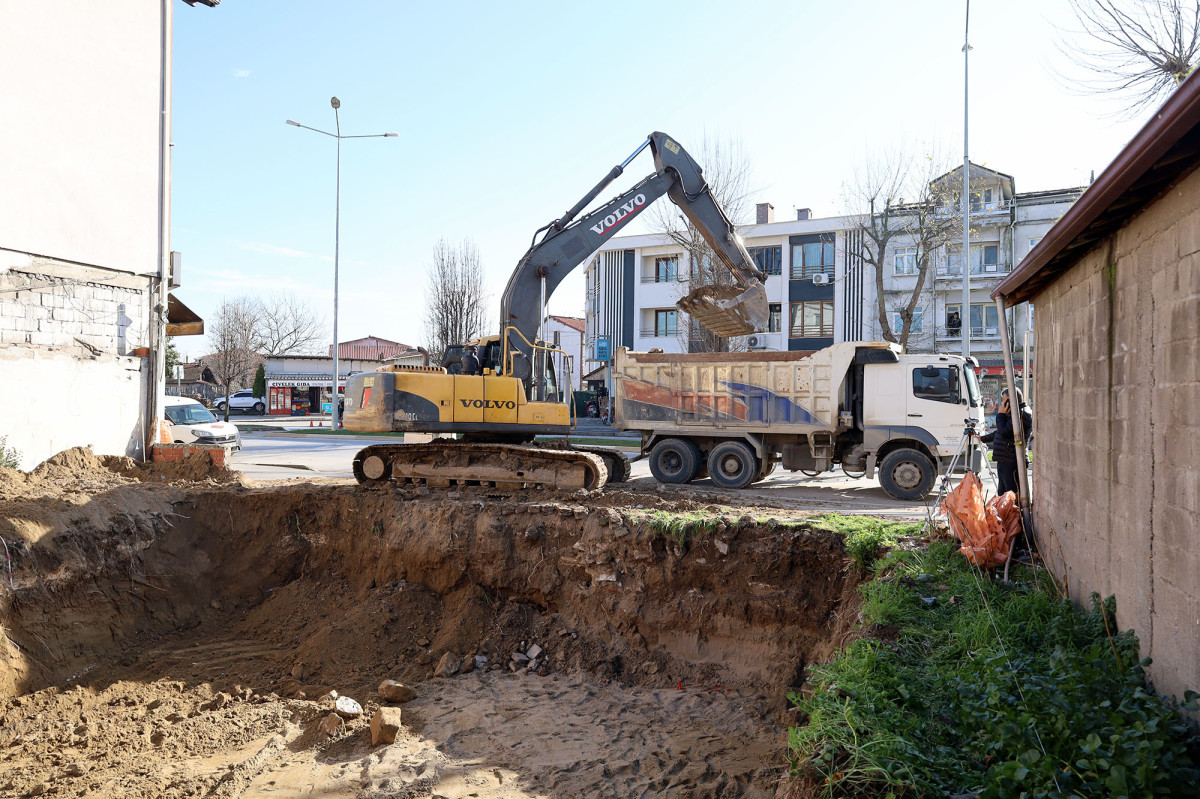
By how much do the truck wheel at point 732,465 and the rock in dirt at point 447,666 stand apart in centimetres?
752

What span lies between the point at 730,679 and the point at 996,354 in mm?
29032

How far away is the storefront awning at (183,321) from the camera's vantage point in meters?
13.8

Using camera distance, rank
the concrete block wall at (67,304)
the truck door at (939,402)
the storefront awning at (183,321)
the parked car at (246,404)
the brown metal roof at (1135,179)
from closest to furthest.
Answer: the brown metal roof at (1135,179) < the concrete block wall at (67,304) < the truck door at (939,402) < the storefront awning at (183,321) < the parked car at (246,404)

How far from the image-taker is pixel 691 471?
1461 cm

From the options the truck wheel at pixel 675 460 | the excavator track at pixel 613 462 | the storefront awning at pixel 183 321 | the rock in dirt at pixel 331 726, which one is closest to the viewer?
the rock in dirt at pixel 331 726

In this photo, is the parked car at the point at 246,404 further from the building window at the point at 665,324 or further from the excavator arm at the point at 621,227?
the excavator arm at the point at 621,227

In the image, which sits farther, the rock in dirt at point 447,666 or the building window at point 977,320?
the building window at point 977,320

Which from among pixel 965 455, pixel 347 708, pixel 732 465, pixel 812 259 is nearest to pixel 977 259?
pixel 812 259

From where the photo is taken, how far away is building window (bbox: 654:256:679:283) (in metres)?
36.5

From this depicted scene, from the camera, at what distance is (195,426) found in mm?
17750

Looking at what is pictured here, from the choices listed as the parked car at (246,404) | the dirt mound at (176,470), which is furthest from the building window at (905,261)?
the parked car at (246,404)

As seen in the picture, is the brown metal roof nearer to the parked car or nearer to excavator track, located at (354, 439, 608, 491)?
excavator track, located at (354, 439, 608, 491)

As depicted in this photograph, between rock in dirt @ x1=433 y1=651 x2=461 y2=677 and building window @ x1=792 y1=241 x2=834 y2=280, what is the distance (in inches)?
1170

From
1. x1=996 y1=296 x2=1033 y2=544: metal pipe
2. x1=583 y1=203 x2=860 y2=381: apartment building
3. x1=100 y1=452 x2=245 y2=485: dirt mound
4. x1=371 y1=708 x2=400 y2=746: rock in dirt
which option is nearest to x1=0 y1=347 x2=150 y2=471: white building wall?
x1=100 y1=452 x2=245 y2=485: dirt mound
